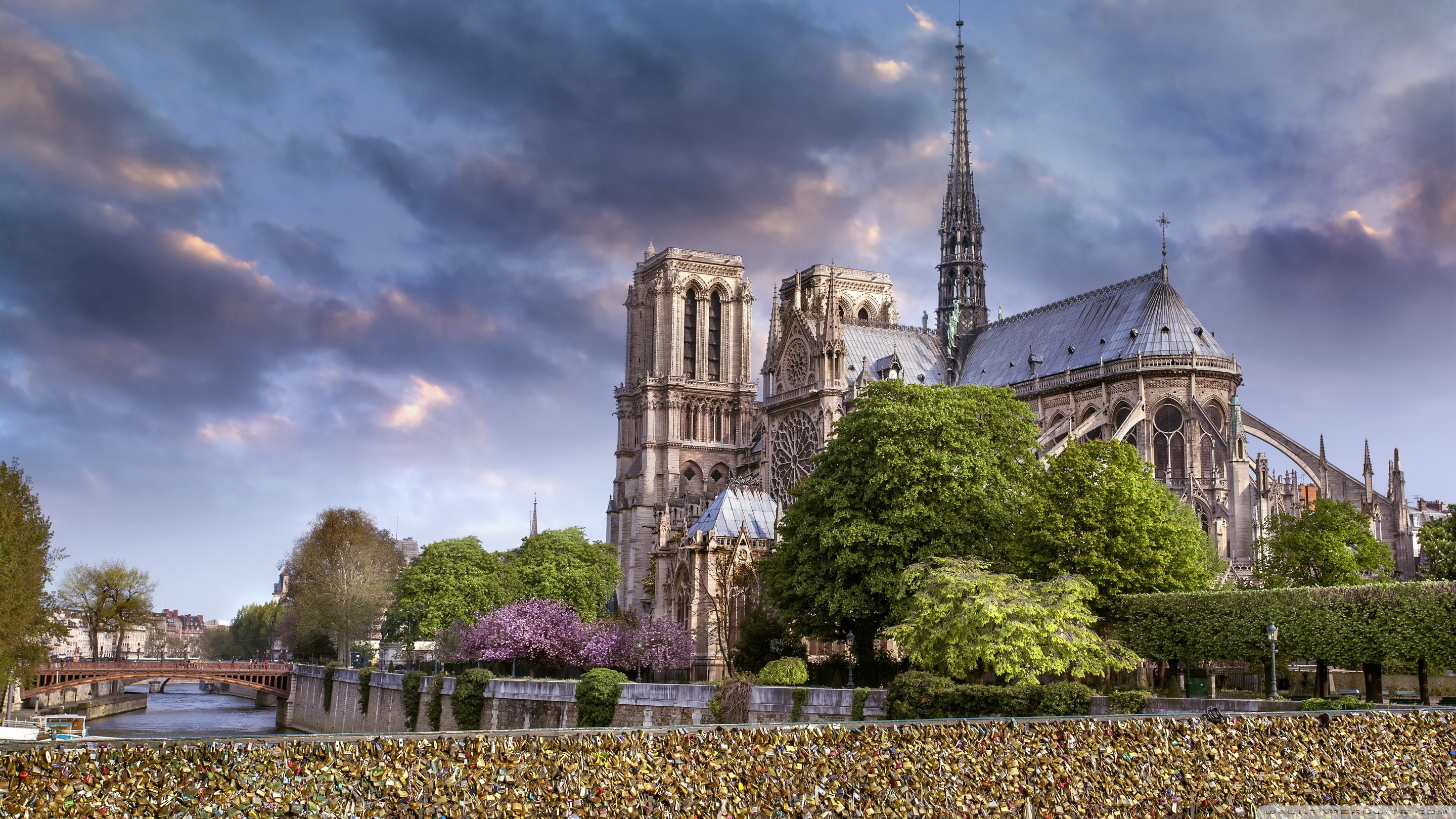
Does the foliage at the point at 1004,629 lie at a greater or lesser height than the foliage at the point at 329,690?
greater

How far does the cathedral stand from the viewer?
54.0 meters

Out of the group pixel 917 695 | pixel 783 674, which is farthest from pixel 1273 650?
pixel 783 674

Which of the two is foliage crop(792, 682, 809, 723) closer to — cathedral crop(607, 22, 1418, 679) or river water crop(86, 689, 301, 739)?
cathedral crop(607, 22, 1418, 679)

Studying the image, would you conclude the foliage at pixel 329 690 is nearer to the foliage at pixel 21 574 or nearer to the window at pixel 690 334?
the foliage at pixel 21 574

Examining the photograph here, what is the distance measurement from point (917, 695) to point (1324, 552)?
21.9 m

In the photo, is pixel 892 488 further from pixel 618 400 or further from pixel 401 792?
pixel 618 400

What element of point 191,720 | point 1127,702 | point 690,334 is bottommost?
point 191,720

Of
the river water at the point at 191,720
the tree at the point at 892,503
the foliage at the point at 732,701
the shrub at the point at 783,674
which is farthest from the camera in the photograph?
the river water at the point at 191,720

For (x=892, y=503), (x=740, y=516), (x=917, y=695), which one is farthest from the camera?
(x=740, y=516)

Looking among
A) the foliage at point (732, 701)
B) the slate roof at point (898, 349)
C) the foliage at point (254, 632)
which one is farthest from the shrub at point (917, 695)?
the foliage at point (254, 632)

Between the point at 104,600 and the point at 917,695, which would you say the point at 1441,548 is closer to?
the point at 917,695

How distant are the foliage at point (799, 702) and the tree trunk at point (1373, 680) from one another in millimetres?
13274

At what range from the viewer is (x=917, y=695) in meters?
30.3

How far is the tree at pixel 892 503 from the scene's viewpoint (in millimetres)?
39750
